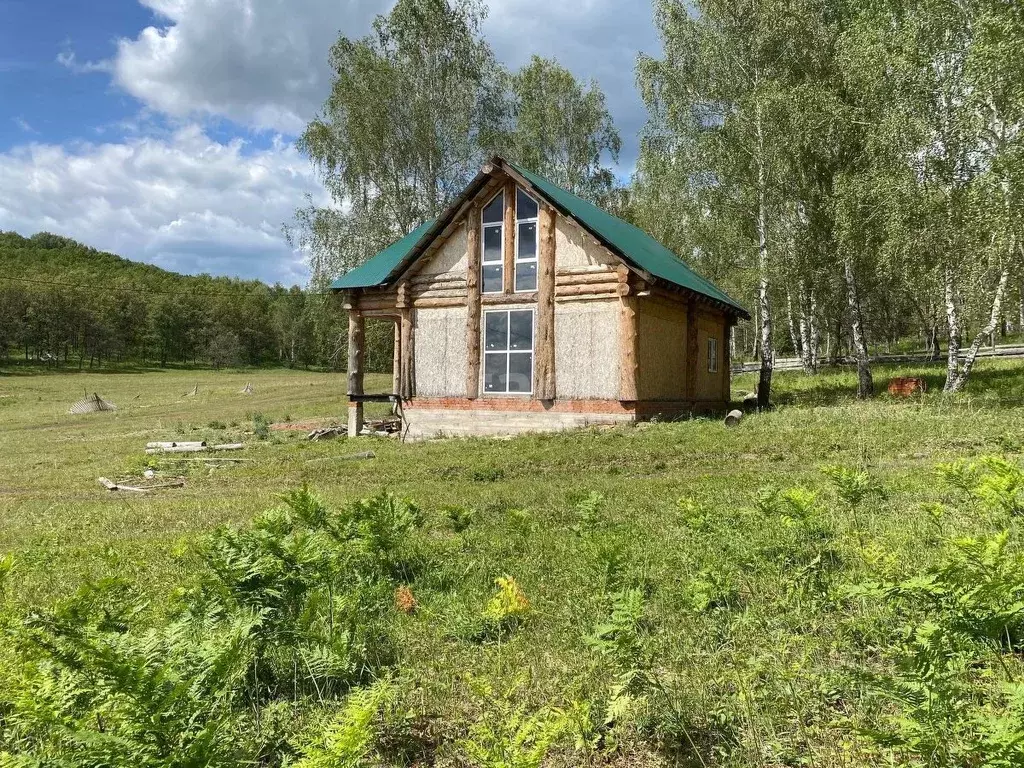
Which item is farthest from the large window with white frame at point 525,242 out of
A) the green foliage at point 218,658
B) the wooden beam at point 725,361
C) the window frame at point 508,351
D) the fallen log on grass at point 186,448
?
the green foliage at point 218,658

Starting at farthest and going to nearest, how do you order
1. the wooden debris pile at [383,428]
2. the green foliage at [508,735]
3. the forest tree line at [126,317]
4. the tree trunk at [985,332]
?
1. the forest tree line at [126,317]
2. the wooden debris pile at [383,428]
3. the tree trunk at [985,332]
4. the green foliage at [508,735]

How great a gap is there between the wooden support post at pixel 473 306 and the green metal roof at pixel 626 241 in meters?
2.03

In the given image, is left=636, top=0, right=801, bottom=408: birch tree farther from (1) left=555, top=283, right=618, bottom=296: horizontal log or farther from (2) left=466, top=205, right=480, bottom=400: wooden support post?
(2) left=466, top=205, right=480, bottom=400: wooden support post

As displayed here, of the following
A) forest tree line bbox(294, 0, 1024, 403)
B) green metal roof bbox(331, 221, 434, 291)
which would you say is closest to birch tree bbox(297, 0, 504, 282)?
forest tree line bbox(294, 0, 1024, 403)

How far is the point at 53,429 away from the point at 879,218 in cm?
2961

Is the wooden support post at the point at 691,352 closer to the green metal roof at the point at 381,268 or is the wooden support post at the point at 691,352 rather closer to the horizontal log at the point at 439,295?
the horizontal log at the point at 439,295

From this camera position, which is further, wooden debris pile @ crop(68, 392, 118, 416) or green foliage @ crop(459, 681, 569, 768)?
wooden debris pile @ crop(68, 392, 118, 416)

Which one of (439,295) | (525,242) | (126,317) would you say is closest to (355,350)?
(439,295)

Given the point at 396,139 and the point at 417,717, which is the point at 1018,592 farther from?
the point at 396,139

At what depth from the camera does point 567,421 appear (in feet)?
58.9

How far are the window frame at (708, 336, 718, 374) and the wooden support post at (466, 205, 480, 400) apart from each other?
816 centimetres

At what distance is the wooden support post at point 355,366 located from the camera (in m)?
20.3


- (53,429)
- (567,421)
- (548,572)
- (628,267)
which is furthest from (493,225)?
(53,429)

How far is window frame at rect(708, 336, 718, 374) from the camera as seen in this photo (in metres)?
22.7
